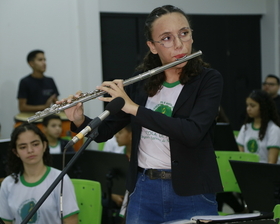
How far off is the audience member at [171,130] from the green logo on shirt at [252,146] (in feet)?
8.23

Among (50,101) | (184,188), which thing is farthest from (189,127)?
(50,101)

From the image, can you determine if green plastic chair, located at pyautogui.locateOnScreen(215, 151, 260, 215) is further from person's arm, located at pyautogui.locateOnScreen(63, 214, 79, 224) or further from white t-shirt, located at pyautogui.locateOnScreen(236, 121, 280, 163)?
person's arm, located at pyautogui.locateOnScreen(63, 214, 79, 224)

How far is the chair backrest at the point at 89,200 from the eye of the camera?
2.74m

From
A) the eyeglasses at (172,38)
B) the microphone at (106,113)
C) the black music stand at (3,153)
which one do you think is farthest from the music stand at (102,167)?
the microphone at (106,113)

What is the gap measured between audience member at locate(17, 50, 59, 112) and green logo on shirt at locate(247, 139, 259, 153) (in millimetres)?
2580

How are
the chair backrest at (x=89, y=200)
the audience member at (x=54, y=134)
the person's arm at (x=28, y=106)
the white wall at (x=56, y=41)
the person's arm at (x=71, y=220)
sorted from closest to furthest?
1. the person's arm at (x=71, y=220)
2. the chair backrest at (x=89, y=200)
3. the audience member at (x=54, y=134)
4. the person's arm at (x=28, y=106)
5. the white wall at (x=56, y=41)

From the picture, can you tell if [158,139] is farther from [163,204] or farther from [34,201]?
[34,201]

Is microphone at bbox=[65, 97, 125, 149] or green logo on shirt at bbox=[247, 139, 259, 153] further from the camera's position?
green logo on shirt at bbox=[247, 139, 259, 153]

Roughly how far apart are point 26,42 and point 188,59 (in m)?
4.62

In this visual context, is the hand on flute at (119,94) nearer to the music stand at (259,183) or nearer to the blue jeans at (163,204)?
the blue jeans at (163,204)

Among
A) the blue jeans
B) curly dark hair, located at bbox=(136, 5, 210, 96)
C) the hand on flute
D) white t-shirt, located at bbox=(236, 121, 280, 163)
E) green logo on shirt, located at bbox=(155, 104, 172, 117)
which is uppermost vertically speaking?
curly dark hair, located at bbox=(136, 5, 210, 96)

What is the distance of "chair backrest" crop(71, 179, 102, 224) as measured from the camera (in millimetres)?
2738

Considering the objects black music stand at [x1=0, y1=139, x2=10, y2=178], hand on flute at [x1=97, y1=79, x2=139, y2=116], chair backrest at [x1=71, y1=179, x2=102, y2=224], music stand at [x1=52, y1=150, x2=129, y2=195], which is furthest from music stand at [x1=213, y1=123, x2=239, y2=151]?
hand on flute at [x1=97, y1=79, x2=139, y2=116]

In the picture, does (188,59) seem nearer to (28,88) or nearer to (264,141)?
(264,141)
